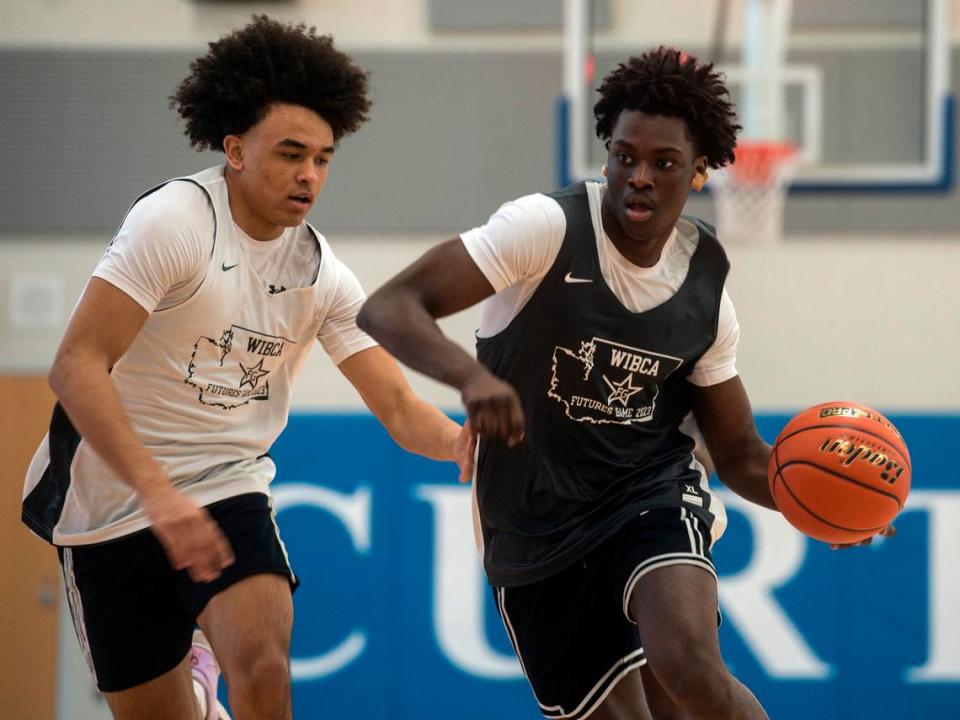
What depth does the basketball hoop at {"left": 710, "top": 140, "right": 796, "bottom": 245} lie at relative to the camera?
21.5 feet

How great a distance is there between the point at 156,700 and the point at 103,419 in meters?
0.88

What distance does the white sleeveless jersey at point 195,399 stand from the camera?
3389 millimetres

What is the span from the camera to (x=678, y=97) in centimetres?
328

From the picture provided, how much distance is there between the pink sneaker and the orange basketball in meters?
1.72

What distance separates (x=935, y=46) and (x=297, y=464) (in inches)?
151

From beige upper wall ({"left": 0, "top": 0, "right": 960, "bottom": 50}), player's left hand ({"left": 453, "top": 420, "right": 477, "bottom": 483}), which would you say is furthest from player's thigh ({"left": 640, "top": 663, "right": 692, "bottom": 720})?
beige upper wall ({"left": 0, "top": 0, "right": 960, "bottom": 50})

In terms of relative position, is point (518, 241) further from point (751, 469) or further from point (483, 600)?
point (483, 600)

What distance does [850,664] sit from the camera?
6648mm

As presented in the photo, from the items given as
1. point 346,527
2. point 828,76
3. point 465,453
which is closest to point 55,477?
point 465,453

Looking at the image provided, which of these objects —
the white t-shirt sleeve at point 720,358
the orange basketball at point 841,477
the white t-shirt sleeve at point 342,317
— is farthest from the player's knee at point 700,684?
the white t-shirt sleeve at point 342,317

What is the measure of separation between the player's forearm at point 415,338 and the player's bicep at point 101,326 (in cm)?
59

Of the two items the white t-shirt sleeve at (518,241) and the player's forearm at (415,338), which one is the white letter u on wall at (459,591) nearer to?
the white t-shirt sleeve at (518,241)

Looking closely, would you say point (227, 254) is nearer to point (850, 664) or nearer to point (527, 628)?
point (527, 628)

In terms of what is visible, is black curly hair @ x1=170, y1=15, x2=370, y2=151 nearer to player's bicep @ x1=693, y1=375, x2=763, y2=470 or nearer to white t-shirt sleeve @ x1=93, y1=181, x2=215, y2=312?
white t-shirt sleeve @ x1=93, y1=181, x2=215, y2=312
